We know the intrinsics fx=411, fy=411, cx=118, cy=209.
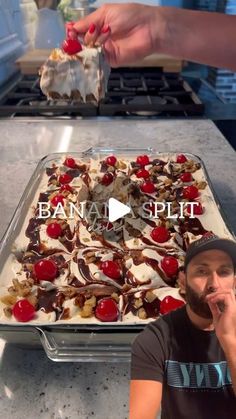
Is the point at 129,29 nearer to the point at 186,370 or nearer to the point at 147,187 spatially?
the point at 147,187

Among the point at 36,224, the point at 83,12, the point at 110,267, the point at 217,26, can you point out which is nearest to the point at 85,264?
the point at 110,267

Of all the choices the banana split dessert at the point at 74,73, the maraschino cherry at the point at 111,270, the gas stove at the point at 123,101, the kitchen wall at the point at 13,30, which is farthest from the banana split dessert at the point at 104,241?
the kitchen wall at the point at 13,30

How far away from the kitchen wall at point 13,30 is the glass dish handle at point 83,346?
65.0 inches

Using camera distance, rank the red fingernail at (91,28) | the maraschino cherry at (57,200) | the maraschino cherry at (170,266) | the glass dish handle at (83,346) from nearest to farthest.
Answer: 1. the glass dish handle at (83,346)
2. the maraschino cherry at (170,266)
3. the red fingernail at (91,28)
4. the maraschino cherry at (57,200)

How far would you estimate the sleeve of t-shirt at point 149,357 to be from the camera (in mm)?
226

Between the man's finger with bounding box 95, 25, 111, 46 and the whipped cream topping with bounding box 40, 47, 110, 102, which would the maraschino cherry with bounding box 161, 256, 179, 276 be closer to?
the whipped cream topping with bounding box 40, 47, 110, 102

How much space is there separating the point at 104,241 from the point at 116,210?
0.07 m

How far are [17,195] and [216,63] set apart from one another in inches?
21.4

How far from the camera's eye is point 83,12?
2.05m

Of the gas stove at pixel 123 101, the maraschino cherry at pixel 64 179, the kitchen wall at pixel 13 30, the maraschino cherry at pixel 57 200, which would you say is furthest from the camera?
the kitchen wall at pixel 13 30

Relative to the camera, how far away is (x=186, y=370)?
232 mm

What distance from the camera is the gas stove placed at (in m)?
1.48

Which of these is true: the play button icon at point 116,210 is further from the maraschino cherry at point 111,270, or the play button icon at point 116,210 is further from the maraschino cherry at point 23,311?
the maraschino cherry at point 23,311

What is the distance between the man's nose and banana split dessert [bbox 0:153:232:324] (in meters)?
0.10
